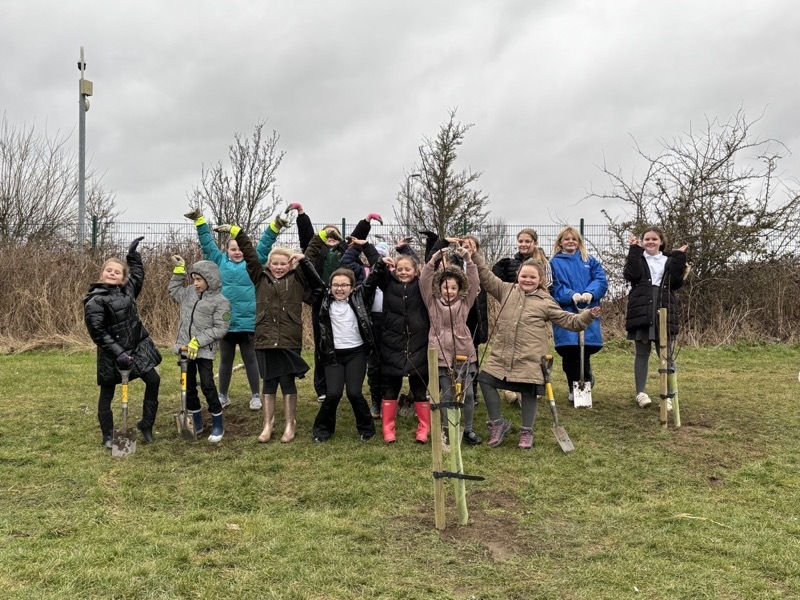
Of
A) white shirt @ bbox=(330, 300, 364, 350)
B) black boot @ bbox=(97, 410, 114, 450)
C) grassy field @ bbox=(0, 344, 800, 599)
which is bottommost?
grassy field @ bbox=(0, 344, 800, 599)

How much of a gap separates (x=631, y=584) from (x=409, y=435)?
117 inches

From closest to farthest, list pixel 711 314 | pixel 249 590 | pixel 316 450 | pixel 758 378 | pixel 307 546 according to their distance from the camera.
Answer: pixel 249 590 → pixel 307 546 → pixel 316 450 → pixel 758 378 → pixel 711 314

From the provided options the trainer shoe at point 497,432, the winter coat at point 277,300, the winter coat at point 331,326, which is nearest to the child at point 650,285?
the trainer shoe at point 497,432

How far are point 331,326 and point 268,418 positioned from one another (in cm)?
102

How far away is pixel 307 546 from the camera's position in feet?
11.3

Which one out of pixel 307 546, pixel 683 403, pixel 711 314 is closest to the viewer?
pixel 307 546

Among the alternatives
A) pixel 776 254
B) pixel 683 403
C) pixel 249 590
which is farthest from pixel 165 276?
pixel 776 254

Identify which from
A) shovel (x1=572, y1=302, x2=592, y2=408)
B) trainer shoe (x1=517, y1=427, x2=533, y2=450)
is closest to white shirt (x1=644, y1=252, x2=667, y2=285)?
shovel (x1=572, y1=302, x2=592, y2=408)

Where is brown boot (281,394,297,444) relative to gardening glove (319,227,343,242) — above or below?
below

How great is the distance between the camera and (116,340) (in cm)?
539

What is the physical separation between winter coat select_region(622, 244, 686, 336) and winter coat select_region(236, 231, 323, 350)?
329cm

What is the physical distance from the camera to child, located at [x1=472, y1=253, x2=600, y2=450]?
5.39 m

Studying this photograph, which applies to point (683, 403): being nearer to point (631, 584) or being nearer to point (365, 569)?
point (631, 584)

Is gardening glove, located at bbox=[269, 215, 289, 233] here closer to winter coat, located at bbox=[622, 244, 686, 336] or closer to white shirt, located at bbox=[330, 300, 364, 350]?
white shirt, located at bbox=[330, 300, 364, 350]
